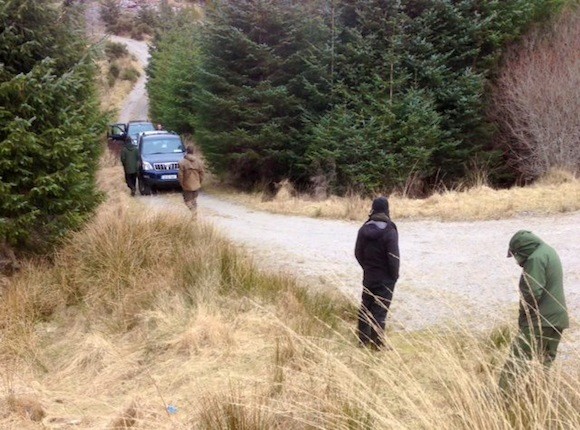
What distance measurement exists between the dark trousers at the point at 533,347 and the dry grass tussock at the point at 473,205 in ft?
28.9

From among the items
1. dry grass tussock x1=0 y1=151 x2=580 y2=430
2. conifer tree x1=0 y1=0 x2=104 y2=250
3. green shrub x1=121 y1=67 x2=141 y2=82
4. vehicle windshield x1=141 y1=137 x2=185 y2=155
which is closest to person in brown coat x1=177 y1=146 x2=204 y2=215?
dry grass tussock x1=0 y1=151 x2=580 y2=430

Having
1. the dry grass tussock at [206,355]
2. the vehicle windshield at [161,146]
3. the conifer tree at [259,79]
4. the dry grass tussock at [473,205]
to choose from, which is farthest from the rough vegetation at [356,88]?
the dry grass tussock at [206,355]

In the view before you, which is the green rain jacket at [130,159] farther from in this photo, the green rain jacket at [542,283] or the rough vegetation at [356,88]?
the green rain jacket at [542,283]

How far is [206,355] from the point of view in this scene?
5.76 m

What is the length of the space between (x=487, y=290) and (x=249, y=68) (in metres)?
14.3

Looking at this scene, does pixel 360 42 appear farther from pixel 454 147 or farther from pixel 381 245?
pixel 381 245

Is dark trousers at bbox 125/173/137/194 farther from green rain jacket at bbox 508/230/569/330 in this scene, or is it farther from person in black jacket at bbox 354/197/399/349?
green rain jacket at bbox 508/230/569/330

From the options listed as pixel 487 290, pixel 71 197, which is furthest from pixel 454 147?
pixel 71 197

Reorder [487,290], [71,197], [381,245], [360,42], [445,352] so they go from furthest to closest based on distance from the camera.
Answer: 1. [360,42]
2. [71,197]
3. [487,290]
4. [381,245]
5. [445,352]

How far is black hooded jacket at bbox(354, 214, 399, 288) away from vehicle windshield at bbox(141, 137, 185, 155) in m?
14.5

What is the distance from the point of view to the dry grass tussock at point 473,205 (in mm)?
12773

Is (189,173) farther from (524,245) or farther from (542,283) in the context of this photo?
(542,283)

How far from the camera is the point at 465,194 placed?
14.5m

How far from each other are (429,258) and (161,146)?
490 inches
